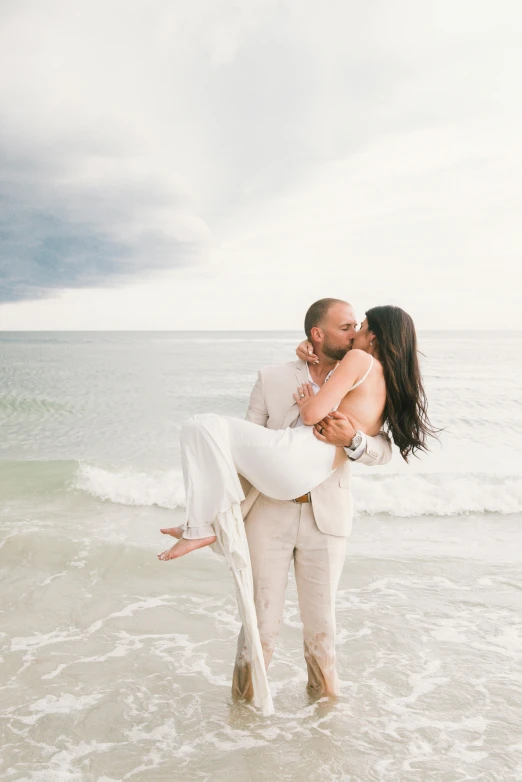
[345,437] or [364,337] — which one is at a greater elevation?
[364,337]

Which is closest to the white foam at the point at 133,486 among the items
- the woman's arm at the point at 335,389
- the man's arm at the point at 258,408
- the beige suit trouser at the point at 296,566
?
the beige suit trouser at the point at 296,566

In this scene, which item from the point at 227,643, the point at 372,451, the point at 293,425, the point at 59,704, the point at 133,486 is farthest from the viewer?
the point at 133,486

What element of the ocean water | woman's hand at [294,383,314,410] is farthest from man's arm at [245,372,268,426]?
the ocean water

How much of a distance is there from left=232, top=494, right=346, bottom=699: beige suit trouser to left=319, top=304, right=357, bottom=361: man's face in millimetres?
799

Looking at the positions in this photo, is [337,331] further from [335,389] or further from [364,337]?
[335,389]

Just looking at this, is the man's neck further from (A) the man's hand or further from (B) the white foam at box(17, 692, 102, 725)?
(B) the white foam at box(17, 692, 102, 725)

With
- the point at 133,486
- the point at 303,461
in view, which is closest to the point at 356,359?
the point at 303,461

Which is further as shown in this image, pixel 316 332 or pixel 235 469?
pixel 316 332

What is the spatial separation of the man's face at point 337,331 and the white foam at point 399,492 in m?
5.90

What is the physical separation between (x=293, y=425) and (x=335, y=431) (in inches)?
11.8

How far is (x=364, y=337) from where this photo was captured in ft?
10.2

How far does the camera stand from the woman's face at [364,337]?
10.1 feet

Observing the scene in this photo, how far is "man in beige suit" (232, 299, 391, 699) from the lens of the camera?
3.11 metres

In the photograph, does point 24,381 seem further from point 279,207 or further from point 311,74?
point 279,207
